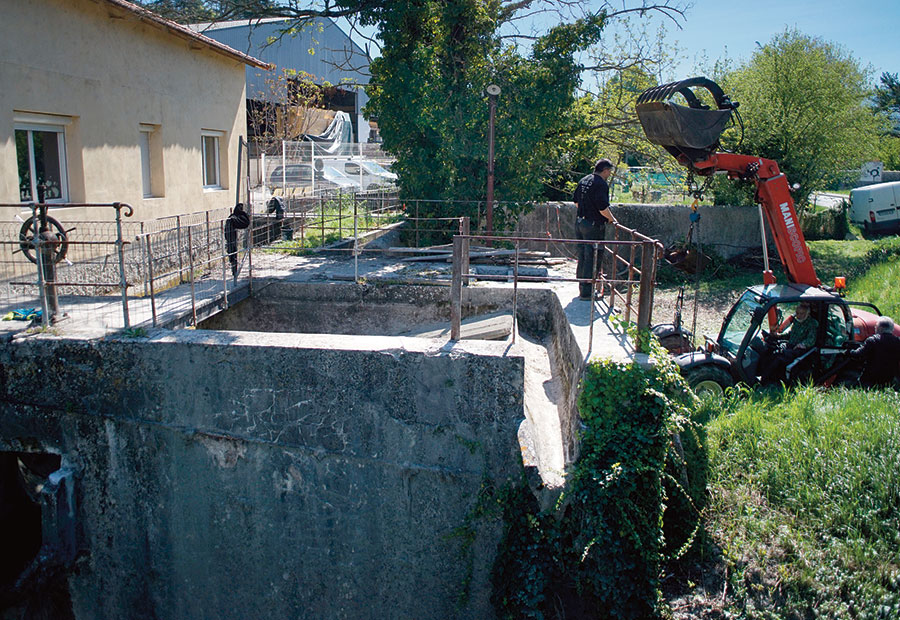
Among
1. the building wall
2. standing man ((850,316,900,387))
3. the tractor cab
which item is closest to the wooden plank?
the tractor cab

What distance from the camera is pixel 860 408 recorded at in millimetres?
6711

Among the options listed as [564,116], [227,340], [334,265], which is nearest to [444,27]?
[564,116]

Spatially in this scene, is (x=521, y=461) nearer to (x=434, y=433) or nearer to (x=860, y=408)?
(x=434, y=433)

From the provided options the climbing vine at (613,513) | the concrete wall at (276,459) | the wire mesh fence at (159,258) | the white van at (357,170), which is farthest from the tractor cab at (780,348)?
the white van at (357,170)

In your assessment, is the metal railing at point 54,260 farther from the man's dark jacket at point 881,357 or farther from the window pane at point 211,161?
the man's dark jacket at point 881,357

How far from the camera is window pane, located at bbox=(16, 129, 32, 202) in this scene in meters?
9.52

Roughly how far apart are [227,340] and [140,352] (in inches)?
33.5

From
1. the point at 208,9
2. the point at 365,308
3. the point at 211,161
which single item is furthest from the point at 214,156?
the point at 365,308

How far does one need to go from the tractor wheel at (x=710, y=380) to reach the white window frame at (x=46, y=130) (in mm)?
9245

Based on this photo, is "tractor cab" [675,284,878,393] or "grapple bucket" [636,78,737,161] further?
"grapple bucket" [636,78,737,161]

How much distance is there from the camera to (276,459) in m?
6.59

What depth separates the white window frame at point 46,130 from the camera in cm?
946

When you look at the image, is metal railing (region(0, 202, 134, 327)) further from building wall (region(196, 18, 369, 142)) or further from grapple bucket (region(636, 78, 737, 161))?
building wall (region(196, 18, 369, 142))

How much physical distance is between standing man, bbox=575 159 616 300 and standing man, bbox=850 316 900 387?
3.29 metres
